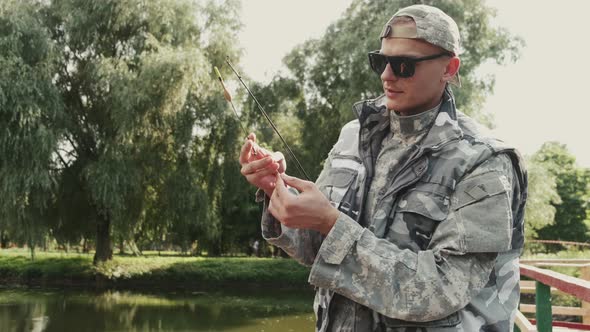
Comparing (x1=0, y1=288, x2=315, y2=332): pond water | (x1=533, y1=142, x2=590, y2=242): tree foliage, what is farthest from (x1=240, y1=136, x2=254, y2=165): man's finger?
(x1=533, y1=142, x2=590, y2=242): tree foliage

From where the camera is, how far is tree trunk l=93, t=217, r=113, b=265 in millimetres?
18750

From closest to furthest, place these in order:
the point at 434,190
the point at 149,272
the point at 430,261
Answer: the point at 430,261 < the point at 434,190 < the point at 149,272

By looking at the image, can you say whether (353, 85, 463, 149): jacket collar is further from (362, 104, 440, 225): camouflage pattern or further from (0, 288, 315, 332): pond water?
(0, 288, 315, 332): pond water

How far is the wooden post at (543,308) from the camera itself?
276 cm

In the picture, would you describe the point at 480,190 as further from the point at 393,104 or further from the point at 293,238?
the point at 293,238

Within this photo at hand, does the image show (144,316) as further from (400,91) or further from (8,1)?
(400,91)

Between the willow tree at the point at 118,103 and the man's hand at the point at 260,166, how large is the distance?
45.8 feet

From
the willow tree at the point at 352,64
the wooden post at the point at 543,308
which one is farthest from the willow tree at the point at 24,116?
the wooden post at the point at 543,308

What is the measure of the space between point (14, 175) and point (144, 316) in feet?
14.1

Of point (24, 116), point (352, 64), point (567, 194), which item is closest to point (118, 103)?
point (24, 116)

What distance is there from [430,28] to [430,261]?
54cm

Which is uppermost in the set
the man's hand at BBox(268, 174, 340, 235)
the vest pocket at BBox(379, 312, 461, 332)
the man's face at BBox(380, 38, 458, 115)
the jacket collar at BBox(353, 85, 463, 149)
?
the man's face at BBox(380, 38, 458, 115)

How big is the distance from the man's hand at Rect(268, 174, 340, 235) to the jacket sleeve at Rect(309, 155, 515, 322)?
1.1 inches

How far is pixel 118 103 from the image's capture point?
52.0 ft
